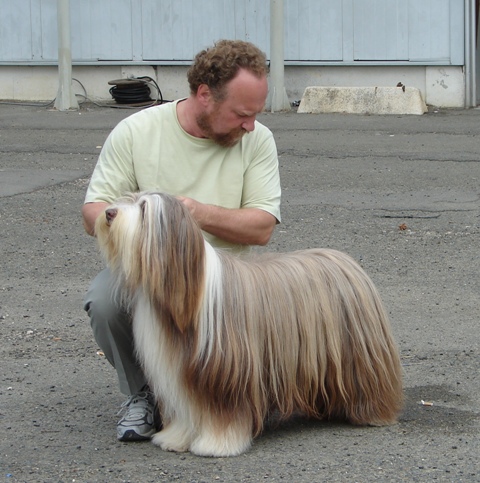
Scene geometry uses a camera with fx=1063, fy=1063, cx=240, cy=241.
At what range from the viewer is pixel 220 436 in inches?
145

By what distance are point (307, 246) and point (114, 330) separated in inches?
125

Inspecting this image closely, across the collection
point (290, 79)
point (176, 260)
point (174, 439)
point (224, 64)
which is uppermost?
point (290, 79)

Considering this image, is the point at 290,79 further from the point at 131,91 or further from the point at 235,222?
the point at 235,222

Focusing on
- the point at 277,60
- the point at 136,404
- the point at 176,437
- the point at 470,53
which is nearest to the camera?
the point at 176,437

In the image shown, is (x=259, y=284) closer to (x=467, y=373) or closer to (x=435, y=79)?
(x=467, y=373)

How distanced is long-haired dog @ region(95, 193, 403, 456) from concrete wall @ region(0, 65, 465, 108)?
985 centimetres

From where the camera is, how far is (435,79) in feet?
43.8

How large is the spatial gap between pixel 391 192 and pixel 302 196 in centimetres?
72

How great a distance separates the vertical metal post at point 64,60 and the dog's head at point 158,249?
10499 mm

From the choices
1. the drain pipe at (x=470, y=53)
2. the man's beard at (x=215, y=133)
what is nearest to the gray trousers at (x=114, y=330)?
the man's beard at (x=215, y=133)

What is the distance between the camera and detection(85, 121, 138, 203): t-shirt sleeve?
13.3ft

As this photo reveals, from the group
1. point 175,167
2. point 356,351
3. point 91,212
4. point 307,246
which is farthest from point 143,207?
point 307,246

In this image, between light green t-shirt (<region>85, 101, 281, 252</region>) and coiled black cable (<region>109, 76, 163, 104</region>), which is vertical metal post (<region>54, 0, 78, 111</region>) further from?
light green t-shirt (<region>85, 101, 281, 252</region>)

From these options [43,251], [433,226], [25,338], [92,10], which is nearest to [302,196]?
[433,226]
